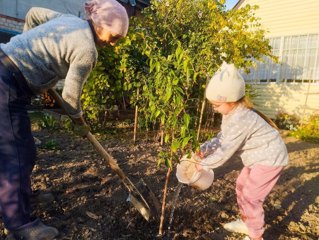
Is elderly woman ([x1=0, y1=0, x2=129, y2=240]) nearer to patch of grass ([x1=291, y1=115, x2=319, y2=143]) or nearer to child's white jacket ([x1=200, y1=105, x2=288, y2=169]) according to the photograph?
child's white jacket ([x1=200, y1=105, x2=288, y2=169])

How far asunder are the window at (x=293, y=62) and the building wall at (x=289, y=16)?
0.22 meters

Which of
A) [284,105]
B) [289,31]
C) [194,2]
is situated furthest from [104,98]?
[289,31]

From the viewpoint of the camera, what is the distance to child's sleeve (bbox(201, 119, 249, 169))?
242cm

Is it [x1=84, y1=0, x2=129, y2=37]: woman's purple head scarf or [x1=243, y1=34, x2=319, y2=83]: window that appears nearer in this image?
[x1=84, y1=0, x2=129, y2=37]: woman's purple head scarf

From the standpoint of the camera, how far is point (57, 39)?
2.07 metres

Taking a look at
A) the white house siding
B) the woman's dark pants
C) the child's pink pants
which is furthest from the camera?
the white house siding

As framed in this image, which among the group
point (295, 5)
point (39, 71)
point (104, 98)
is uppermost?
point (295, 5)

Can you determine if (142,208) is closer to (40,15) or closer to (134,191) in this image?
(134,191)

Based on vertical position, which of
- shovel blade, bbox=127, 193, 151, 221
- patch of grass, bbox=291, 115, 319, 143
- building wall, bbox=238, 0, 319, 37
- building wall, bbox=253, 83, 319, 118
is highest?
building wall, bbox=238, 0, 319, 37

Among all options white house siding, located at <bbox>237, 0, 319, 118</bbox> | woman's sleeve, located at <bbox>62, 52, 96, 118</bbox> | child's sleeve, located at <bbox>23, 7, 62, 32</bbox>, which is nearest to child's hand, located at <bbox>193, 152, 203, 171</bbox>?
woman's sleeve, located at <bbox>62, 52, 96, 118</bbox>

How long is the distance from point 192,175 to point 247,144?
0.52 m

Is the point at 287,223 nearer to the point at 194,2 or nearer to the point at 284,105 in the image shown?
the point at 194,2

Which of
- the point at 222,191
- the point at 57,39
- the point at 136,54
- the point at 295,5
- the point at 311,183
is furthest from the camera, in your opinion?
the point at 295,5

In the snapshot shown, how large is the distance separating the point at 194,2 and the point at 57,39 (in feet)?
20.7
